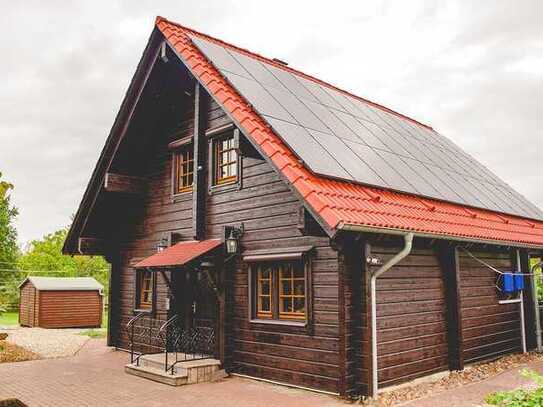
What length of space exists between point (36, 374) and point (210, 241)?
4.41 m

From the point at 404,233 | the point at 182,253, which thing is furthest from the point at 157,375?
the point at 404,233

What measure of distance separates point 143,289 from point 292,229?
5882mm

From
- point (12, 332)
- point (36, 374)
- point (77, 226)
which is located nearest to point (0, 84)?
point (12, 332)

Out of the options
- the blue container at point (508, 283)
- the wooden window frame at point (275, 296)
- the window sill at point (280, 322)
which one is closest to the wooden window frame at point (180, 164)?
the wooden window frame at point (275, 296)

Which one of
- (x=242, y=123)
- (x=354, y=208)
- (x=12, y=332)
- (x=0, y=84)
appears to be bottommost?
(x=12, y=332)

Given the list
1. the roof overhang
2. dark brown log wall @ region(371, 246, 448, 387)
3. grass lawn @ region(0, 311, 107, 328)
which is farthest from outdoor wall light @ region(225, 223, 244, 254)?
grass lawn @ region(0, 311, 107, 328)

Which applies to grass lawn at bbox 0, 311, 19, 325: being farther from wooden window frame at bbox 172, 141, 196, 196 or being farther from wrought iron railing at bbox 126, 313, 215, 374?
wooden window frame at bbox 172, 141, 196, 196

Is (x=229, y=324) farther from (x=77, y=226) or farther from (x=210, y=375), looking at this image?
(x=77, y=226)

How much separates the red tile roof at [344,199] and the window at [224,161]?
60.0 inches

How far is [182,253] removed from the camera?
10.0m

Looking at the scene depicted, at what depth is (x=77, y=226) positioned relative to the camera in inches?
556

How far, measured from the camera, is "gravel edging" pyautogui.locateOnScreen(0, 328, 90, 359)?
13938 mm

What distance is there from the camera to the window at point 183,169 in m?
12.0

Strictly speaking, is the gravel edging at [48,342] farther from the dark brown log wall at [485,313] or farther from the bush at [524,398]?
the bush at [524,398]
